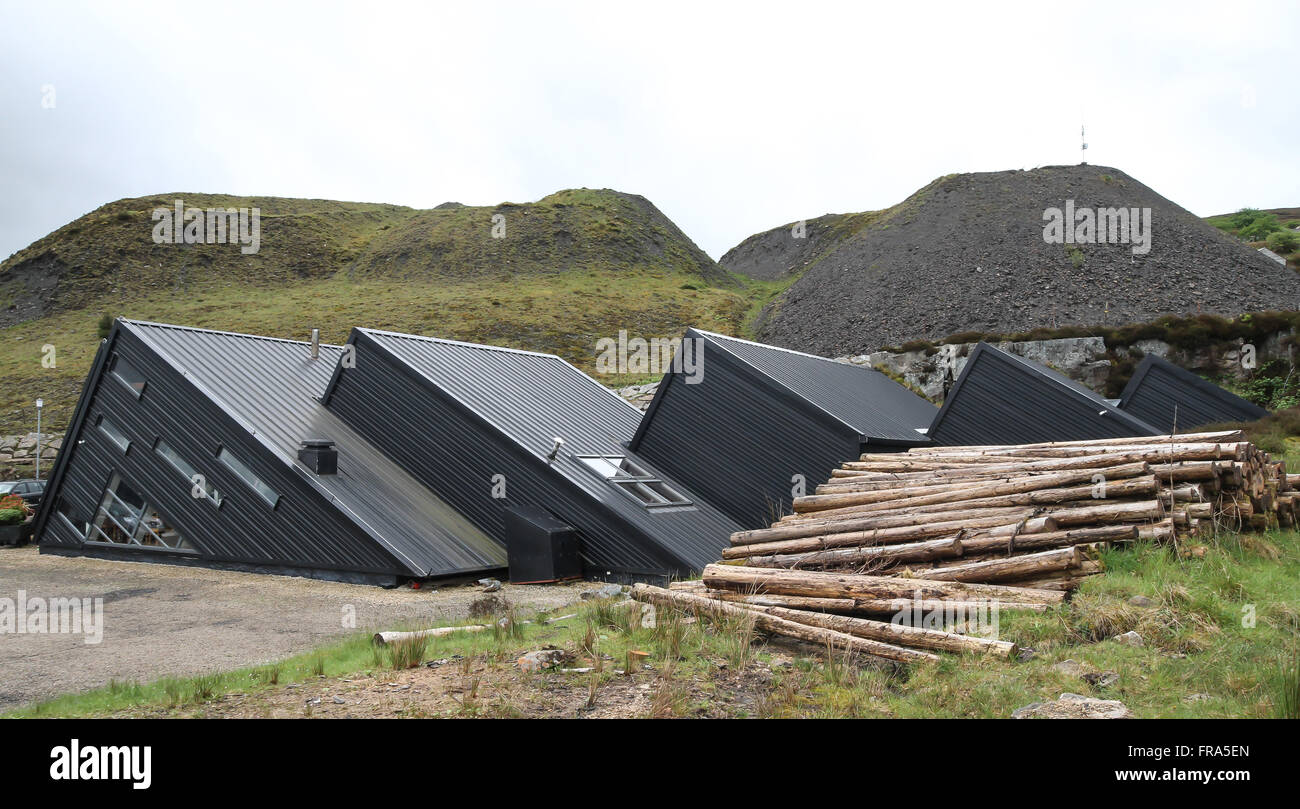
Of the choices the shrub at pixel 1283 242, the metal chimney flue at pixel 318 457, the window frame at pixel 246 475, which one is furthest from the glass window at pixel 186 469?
the shrub at pixel 1283 242

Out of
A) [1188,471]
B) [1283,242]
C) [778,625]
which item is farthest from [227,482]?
[1283,242]

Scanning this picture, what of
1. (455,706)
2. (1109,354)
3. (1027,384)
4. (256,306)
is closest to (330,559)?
(455,706)

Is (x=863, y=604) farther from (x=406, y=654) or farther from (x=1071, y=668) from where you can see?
(x=406, y=654)

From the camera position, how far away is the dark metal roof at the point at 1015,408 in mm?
22547

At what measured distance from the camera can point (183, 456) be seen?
19.4m

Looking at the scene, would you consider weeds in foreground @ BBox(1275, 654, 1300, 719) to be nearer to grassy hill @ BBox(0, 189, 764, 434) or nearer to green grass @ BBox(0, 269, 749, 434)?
green grass @ BBox(0, 269, 749, 434)

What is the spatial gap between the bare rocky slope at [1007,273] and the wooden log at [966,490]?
3590 cm

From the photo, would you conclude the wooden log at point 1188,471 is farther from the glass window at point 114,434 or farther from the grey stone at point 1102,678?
the glass window at point 114,434

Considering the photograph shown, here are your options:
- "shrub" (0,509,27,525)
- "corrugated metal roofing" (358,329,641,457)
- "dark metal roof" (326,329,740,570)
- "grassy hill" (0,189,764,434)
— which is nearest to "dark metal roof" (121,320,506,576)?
"dark metal roof" (326,329,740,570)

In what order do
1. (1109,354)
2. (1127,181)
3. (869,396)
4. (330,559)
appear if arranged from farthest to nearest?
(1127,181) → (1109,354) → (869,396) → (330,559)

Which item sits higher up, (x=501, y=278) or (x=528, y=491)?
(x=501, y=278)
